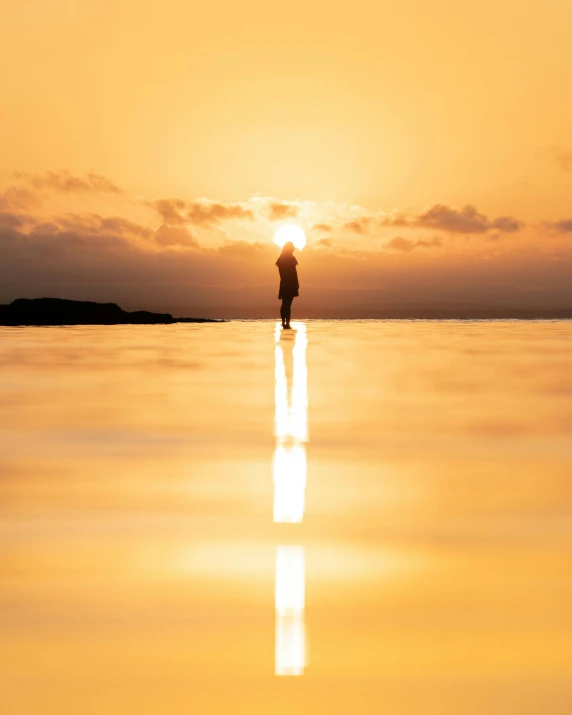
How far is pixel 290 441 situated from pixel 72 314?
3866 centimetres

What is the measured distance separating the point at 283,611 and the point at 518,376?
8.43m

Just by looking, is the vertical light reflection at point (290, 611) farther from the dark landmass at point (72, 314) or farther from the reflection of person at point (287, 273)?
→ the dark landmass at point (72, 314)

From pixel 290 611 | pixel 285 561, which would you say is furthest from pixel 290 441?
pixel 290 611

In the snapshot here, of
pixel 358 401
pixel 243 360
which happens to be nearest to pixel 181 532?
pixel 358 401

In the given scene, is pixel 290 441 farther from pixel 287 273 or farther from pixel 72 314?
pixel 72 314

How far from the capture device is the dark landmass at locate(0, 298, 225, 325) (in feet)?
129

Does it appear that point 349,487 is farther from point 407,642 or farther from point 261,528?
point 407,642

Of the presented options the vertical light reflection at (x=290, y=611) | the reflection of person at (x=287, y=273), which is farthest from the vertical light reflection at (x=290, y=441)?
the reflection of person at (x=287, y=273)

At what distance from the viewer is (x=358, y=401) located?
8.39 m

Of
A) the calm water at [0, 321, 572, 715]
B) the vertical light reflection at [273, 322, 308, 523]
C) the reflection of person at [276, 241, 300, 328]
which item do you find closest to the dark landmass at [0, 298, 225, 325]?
the reflection of person at [276, 241, 300, 328]

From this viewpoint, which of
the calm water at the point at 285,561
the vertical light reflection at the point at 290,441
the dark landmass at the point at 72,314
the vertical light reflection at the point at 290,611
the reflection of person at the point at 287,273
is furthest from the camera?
the dark landmass at the point at 72,314

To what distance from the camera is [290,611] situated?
280cm

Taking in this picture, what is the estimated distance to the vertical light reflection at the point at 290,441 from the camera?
4253 millimetres

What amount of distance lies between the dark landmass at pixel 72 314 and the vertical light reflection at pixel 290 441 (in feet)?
90.8
